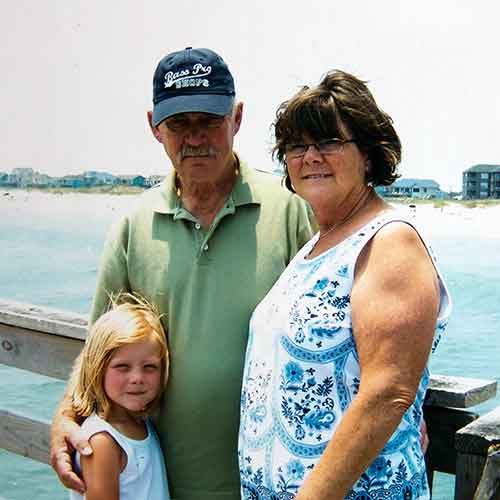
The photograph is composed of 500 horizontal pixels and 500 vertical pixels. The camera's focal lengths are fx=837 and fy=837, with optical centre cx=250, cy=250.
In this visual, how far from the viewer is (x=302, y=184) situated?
1540 millimetres

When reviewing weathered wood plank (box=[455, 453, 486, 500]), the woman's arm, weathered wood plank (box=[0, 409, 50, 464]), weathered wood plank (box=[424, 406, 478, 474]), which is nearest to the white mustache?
the woman's arm

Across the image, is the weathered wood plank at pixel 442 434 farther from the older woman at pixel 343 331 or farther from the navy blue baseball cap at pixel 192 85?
the navy blue baseball cap at pixel 192 85

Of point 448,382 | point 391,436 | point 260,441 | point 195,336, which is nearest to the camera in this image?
point 391,436

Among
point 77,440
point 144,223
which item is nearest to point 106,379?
point 77,440

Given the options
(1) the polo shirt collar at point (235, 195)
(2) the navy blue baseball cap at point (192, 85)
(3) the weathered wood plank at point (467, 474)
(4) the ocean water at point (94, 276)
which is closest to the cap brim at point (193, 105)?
(2) the navy blue baseball cap at point (192, 85)

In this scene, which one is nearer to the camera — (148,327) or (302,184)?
(302,184)

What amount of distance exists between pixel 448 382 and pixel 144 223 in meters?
0.76

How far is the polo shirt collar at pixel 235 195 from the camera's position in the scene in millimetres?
1877

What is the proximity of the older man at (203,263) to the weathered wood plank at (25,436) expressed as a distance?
780mm

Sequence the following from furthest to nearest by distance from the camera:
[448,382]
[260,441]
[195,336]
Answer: [195,336] < [448,382] < [260,441]

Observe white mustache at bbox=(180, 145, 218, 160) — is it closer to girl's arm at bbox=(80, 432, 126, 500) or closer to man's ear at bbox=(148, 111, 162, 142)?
man's ear at bbox=(148, 111, 162, 142)

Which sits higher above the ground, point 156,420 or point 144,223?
point 144,223

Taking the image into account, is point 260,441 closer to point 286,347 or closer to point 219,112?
point 286,347

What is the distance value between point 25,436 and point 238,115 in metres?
1.35
